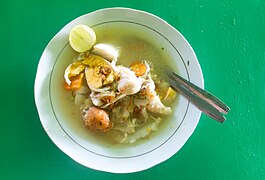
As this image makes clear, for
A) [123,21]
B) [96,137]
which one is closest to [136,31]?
[123,21]

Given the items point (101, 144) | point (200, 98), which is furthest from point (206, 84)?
point (101, 144)

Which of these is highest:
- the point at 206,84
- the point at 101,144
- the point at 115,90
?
the point at 206,84

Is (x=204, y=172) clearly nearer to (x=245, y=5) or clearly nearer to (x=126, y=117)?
(x=126, y=117)

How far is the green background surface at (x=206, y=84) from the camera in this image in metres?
1.10

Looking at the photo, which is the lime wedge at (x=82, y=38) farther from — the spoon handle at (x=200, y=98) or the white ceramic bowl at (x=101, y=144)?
the spoon handle at (x=200, y=98)

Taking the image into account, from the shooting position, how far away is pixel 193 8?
1163 millimetres

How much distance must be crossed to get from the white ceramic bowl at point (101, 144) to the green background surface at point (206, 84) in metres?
0.04

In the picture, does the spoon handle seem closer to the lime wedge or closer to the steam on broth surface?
the steam on broth surface

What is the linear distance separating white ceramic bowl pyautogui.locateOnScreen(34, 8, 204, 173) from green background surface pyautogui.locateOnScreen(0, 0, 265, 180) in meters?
0.04

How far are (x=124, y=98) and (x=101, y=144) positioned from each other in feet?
0.37

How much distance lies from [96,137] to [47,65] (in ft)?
0.62

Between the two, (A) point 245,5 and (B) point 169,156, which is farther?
(A) point 245,5

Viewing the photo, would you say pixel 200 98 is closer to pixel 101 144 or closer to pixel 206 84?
pixel 206 84

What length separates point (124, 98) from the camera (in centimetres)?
111
